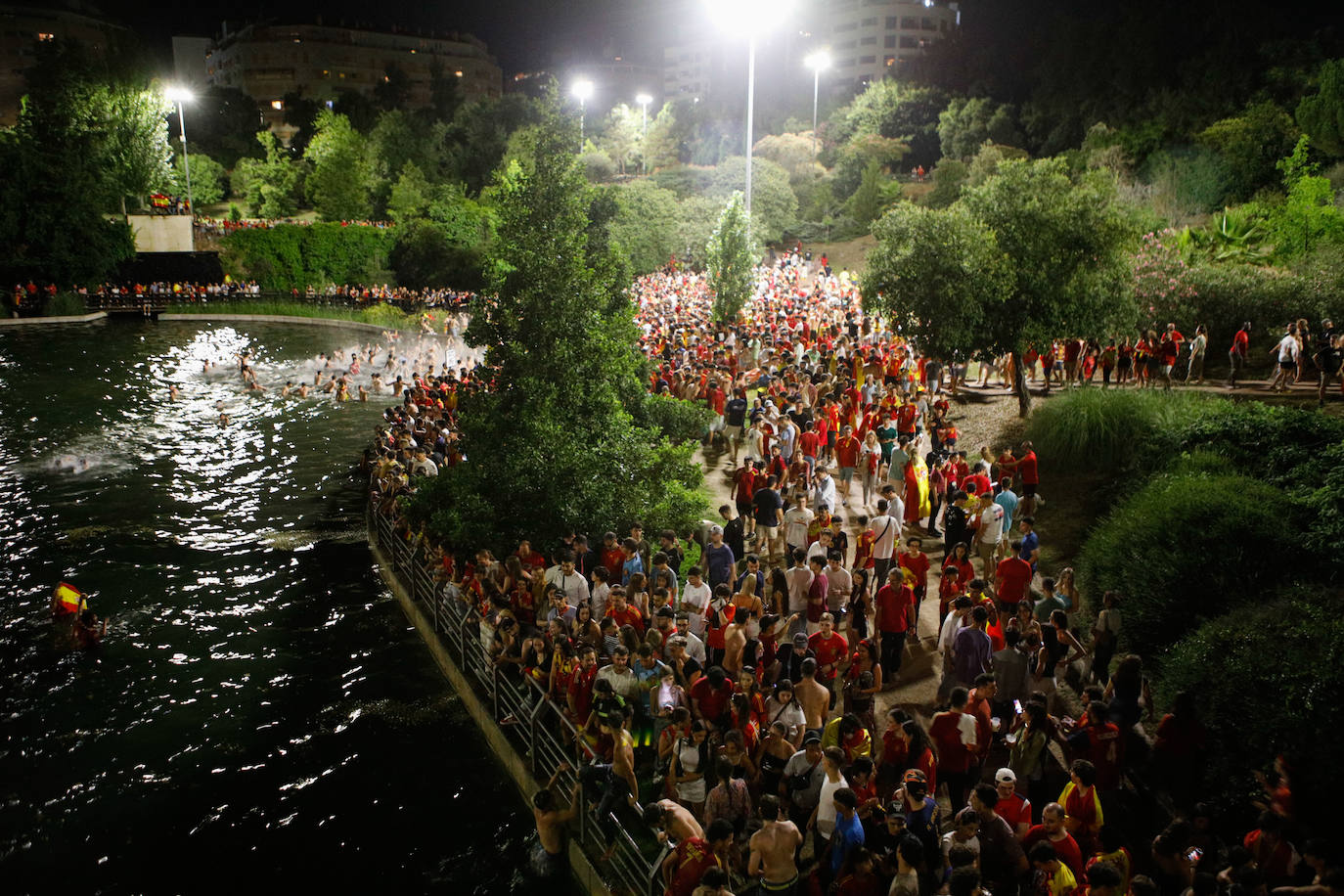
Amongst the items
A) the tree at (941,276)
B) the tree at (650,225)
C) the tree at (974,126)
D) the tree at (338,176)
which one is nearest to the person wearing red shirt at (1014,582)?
the tree at (941,276)

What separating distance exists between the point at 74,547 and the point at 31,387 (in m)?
17.0

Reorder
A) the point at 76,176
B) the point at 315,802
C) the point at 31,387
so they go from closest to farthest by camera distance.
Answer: the point at 315,802, the point at 31,387, the point at 76,176

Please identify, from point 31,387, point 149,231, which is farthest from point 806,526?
point 149,231

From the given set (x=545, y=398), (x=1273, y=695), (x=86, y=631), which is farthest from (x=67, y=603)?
(x=1273, y=695)

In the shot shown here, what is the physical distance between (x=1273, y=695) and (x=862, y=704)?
3.49 m

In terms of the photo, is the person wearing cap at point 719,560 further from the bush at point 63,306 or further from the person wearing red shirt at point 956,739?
the bush at point 63,306

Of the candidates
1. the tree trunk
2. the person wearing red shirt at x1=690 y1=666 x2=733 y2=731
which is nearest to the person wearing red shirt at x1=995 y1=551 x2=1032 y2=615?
the person wearing red shirt at x1=690 y1=666 x2=733 y2=731

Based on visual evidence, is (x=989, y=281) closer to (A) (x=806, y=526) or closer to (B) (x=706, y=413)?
(B) (x=706, y=413)

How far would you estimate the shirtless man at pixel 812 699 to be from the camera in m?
7.43

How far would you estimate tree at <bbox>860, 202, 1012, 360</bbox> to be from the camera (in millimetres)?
17000

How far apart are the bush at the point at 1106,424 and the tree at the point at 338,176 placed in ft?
174

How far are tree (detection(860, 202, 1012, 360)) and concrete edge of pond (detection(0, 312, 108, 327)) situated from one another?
4210cm

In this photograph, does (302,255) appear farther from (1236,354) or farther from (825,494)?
(1236,354)

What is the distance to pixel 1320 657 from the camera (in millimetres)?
7355
